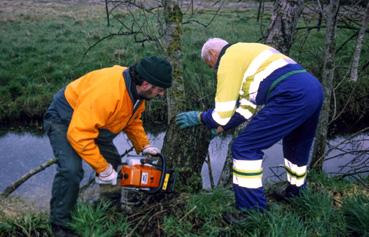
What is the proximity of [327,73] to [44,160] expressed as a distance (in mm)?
5728

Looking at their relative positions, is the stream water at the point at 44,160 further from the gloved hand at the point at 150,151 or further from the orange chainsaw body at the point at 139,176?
the orange chainsaw body at the point at 139,176

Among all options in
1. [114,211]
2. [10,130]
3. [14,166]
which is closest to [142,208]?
[114,211]

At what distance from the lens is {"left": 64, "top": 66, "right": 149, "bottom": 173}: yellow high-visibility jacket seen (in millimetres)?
3246

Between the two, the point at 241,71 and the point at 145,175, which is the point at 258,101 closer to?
the point at 241,71

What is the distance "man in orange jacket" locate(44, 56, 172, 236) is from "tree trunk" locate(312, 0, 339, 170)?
116 inches

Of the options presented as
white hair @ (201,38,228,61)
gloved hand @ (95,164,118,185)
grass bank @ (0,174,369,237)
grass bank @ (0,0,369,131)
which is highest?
white hair @ (201,38,228,61)

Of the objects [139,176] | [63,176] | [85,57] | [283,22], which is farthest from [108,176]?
[85,57]

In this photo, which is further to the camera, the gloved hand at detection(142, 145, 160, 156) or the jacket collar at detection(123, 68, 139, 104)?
the gloved hand at detection(142, 145, 160, 156)

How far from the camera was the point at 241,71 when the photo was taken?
3.45 meters

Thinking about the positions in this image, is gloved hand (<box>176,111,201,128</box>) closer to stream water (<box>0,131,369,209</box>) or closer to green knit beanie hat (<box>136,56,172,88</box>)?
green knit beanie hat (<box>136,56,172,88</box>)

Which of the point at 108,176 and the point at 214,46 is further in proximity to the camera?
the point at 214,46

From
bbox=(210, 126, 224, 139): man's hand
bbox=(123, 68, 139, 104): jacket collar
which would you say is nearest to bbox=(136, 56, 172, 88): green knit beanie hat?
bbox=(123, 68, 139, 104): jacket collar

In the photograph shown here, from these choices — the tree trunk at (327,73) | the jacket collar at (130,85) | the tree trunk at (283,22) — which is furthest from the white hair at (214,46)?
the tree trunk at (327,73)

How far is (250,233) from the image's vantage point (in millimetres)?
3285
